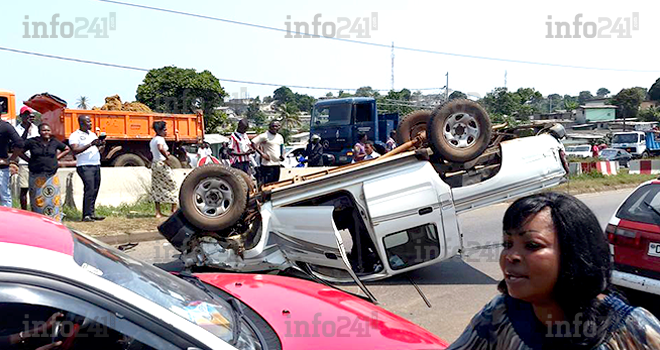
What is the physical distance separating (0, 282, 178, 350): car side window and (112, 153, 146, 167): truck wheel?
15.1m

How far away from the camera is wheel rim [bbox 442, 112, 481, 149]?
6258 mm

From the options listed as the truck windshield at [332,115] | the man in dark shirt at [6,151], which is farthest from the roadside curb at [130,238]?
the truck windshield at [332,115]

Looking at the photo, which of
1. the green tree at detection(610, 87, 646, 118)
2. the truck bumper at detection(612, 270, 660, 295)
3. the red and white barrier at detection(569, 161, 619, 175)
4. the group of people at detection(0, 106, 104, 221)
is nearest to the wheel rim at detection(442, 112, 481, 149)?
the truck bumper at detection(612, 270, 660, 295)

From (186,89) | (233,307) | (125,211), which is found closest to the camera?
(233,307)

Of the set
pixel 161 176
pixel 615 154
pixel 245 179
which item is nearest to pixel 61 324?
pixel 245 179

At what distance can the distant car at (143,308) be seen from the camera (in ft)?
6.79

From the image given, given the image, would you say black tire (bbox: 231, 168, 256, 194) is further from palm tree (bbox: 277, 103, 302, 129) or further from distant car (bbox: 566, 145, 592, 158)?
distant car (bbox: 566, 145, 592, 158)

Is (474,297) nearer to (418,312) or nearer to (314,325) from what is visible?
(418,312)

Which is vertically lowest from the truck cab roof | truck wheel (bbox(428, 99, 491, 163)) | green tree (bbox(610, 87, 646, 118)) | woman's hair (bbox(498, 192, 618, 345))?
woman's hair (bbox(498, 192, 618, 345))

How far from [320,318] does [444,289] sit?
11.8 feet

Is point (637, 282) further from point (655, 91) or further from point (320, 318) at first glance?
point (655, 91)

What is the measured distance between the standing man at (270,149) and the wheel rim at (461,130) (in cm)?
508

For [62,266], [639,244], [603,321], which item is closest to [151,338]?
[62,266]

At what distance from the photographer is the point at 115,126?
56.2ft
